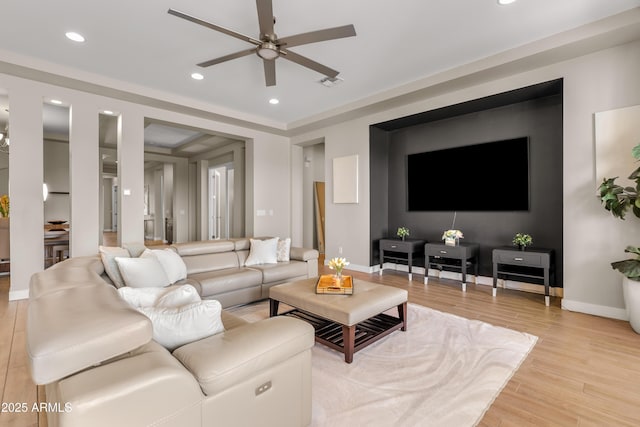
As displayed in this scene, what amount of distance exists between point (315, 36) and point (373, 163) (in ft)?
10.3

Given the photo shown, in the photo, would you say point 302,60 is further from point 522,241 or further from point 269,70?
point 522,241

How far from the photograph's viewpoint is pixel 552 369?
7.14ft

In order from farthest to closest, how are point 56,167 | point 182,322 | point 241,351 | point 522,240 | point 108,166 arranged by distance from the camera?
point 108,166 → point 56,167 → point 522,240 → point 182,322 → point 241,351

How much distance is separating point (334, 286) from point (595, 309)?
113 inches

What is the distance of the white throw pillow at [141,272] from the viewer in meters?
2.64

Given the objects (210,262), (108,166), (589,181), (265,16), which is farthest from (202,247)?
(108,166)

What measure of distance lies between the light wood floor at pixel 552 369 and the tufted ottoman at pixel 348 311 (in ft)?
3.10

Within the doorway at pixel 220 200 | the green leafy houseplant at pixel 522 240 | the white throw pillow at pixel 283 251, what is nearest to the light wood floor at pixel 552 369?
the green leafy houseplant at pixel 522 240

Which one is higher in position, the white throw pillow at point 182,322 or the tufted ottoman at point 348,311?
the white throw pillow at point 182,322

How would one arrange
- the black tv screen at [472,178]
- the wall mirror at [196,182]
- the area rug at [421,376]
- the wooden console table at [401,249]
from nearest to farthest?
the area rug at [421,376] → the black tv screen at [472,178] → the wooden console table at [401,249] → the wall mirror at [196,182]

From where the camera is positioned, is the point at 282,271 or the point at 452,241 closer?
the point at 282,271

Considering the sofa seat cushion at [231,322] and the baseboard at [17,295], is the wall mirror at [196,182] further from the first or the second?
the sofa seat cushion at [231,322]

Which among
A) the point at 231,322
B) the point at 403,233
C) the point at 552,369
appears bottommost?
the point at 552,369

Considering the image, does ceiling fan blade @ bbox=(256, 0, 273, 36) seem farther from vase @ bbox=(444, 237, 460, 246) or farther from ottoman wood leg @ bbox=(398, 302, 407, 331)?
vase @ bbox=(444, 237, 460, 246)
